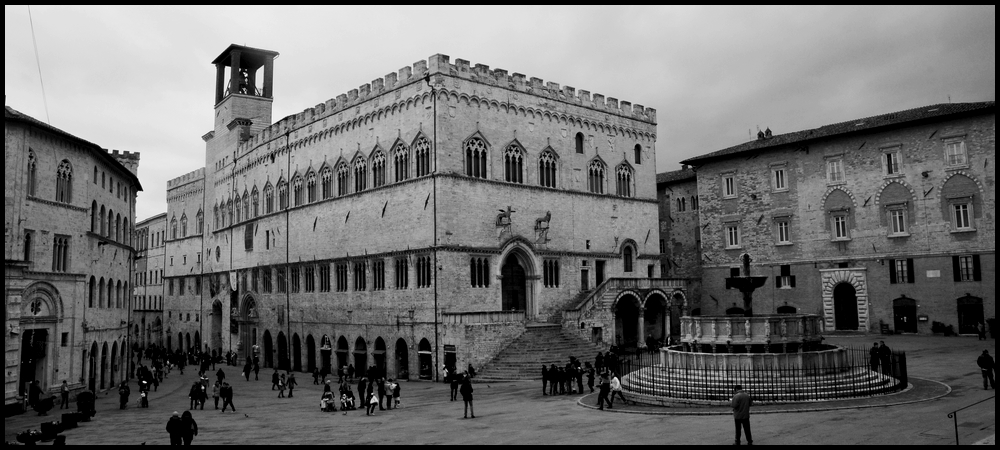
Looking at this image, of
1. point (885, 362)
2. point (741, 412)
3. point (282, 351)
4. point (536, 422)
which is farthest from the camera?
point (282, 351)

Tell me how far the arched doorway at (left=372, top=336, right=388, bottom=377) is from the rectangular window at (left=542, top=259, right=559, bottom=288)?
387 inches

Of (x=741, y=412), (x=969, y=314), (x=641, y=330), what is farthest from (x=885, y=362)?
(x=969, y=314)

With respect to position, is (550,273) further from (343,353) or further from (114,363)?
(114,363)

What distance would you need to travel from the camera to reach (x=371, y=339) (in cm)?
4272

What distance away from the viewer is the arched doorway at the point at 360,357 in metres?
43.0

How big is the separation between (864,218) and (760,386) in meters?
28.2

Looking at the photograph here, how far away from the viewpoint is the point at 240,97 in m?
61.0

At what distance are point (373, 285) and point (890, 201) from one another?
31319 millimetres

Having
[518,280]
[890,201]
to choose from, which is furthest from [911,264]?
[518,280]

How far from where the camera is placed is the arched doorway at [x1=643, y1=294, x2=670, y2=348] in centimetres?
4588

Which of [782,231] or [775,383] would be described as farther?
[782,231]

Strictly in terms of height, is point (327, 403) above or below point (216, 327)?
below

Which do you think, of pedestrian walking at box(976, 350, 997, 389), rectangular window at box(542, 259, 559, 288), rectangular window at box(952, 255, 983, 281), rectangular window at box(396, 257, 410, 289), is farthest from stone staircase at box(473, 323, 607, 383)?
rectangular window at box(952, 255, 983, 281)

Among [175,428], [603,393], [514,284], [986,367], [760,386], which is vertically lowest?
[175,428]
